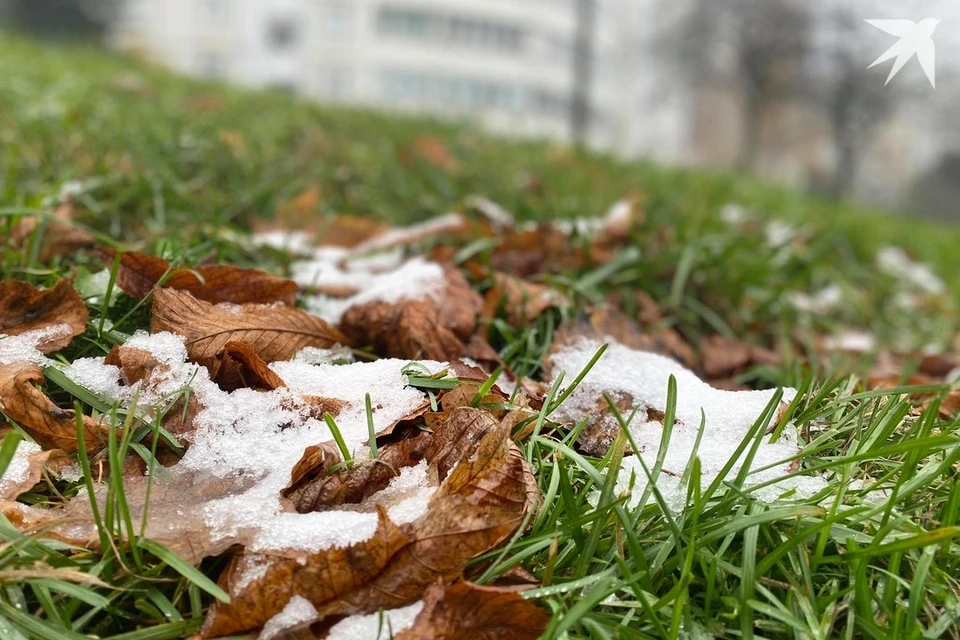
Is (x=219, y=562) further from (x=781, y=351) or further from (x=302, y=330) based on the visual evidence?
(x=781, y=351)

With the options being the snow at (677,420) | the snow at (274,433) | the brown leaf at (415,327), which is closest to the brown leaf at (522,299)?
the brown leaf at (415,327)

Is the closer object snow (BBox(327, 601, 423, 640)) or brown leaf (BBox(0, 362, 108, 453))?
snow (BBox(327, 601, 423, 640))

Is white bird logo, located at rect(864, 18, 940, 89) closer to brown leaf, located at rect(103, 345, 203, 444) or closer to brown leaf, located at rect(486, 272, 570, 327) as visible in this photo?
brown leaf, located at rect(486, 272, 570, 327)

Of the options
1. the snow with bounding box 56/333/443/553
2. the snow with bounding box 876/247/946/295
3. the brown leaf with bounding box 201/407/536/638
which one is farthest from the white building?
the brown leaf with bounding box 201/407/536/638

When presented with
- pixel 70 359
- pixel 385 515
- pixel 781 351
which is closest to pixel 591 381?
pixel 385 515

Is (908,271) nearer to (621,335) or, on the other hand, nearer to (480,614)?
(621,335)

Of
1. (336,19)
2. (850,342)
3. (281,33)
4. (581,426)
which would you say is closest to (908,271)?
(850,342)
